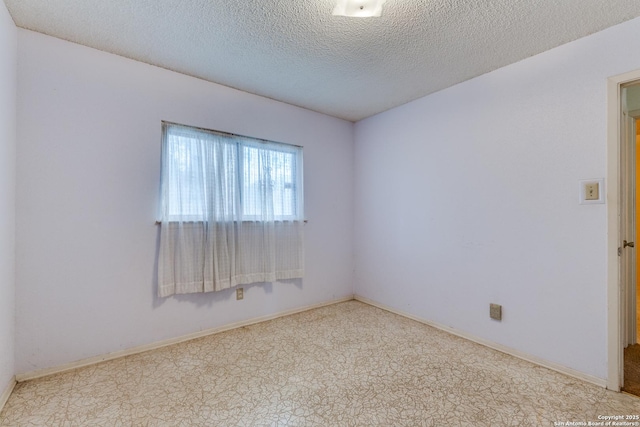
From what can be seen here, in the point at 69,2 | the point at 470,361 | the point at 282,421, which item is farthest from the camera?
the point at 470,361

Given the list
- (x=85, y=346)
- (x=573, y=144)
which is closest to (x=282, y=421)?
(x=85, y=346)

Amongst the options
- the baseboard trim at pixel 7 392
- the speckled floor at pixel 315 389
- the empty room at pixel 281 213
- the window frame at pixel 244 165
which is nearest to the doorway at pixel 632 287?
the empty room at pixel 281 213

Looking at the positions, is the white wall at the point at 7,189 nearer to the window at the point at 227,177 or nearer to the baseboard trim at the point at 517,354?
the window at the point at 227,177

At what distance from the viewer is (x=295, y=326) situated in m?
2.87

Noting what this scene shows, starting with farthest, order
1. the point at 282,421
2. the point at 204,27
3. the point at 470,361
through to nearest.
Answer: the point at 470,361, the point at 204,27, the point at 282,421

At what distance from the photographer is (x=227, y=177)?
273cm

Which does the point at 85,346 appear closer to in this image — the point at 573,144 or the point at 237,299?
the point at 237,299

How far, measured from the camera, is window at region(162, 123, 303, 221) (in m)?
2.48

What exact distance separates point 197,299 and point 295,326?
37.6 inches

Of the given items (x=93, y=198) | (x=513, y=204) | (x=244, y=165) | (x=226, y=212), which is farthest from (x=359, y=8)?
(x=93, y=198)

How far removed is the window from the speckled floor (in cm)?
117

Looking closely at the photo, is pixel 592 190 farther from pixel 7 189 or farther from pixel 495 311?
pixel 7 189

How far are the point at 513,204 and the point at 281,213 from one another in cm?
211

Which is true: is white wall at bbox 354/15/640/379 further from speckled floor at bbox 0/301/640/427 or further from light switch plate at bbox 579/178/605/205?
speckled floor at bbox 0/301/640/427
